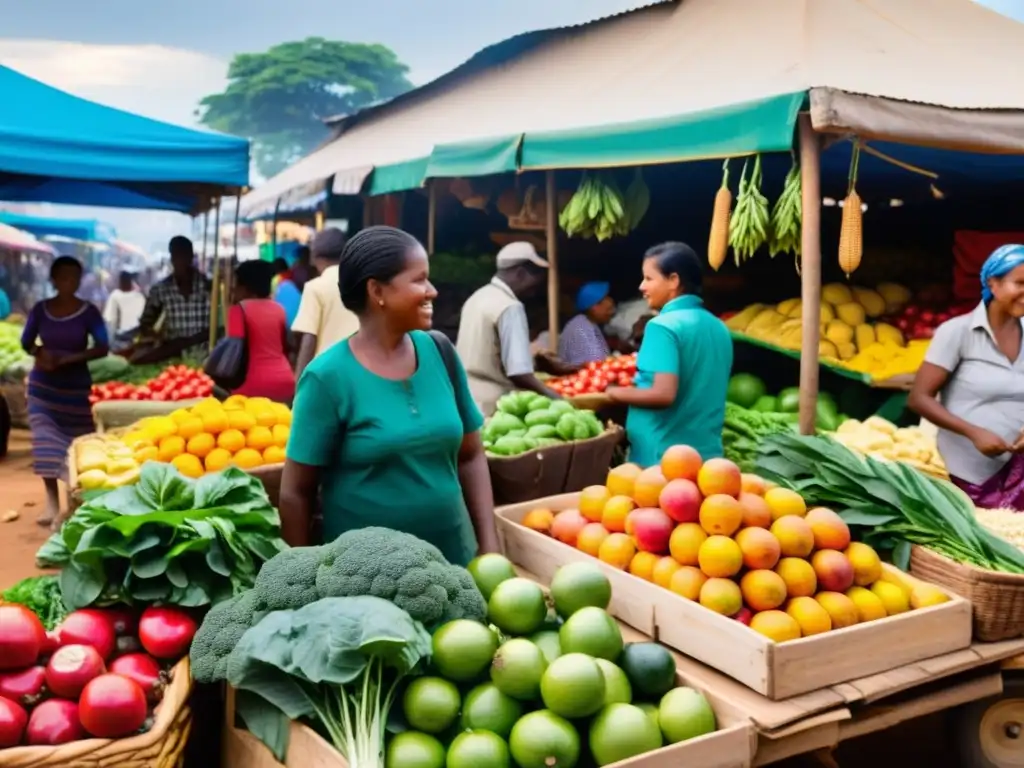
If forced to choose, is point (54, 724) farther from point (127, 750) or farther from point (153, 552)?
point (153, 552)

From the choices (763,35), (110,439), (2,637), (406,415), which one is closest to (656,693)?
(406,415)

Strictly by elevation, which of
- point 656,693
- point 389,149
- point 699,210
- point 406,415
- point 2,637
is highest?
point 389,149

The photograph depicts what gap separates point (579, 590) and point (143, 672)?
42.2 inches

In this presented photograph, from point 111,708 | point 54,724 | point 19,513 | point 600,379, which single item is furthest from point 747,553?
point 19,513

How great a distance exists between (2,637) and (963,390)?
3605 millimetres

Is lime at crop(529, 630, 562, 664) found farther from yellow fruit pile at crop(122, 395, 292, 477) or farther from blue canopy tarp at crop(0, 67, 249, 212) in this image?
blue canopy tarp at crop(0, 67, 249, 212)

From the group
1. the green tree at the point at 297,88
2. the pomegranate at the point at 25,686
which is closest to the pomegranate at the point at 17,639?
the pomegranate at the point at 25,686

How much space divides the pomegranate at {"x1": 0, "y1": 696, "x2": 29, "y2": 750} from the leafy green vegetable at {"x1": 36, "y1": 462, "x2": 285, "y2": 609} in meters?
0.39

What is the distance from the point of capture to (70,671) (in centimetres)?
204

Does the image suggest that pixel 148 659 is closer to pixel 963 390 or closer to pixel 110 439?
pixel 110 439

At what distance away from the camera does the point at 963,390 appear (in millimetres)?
3951

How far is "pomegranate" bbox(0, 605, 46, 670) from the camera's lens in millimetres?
2031

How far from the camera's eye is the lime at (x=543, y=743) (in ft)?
6.36

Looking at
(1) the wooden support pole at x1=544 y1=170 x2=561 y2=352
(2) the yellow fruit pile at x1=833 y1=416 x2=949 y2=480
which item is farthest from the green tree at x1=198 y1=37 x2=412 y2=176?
(2) the yellow fruit pile at x1=833 y1=416 x2=949 y2=480
